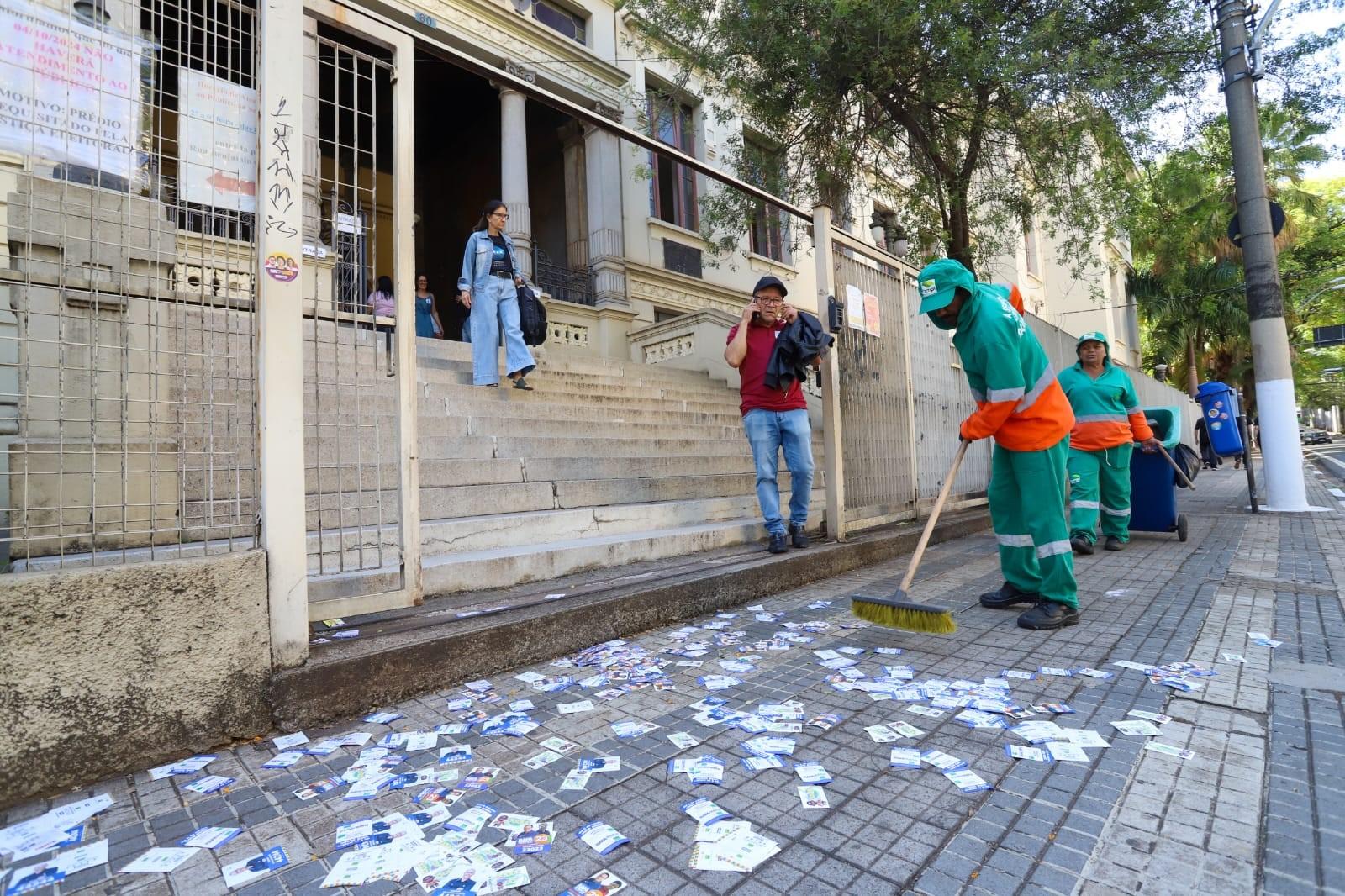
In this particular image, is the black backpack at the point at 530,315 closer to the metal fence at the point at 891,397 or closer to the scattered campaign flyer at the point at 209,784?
the metal fence at the point at 891,397

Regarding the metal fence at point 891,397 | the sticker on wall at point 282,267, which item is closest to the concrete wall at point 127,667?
the sticker on wall at point 282,267

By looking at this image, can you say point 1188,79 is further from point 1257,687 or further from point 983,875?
point 983,875

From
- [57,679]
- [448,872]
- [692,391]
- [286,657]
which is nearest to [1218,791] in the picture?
[448,872]

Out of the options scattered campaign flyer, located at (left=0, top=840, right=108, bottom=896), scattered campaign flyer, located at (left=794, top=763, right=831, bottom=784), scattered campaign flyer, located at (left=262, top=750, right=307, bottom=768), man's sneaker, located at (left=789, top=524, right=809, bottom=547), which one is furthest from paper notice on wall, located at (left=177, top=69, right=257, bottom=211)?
man's sneaker, located at (left=789, top=524, right=809, bottom=547)

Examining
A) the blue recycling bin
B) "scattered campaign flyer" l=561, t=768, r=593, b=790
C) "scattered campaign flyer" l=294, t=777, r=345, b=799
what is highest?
the blue recycling bin

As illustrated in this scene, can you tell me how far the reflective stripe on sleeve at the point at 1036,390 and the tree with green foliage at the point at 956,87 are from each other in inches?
195

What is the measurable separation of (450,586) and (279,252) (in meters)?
1.85

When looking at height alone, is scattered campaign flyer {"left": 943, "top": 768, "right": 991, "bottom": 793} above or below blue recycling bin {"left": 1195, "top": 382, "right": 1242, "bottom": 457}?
below

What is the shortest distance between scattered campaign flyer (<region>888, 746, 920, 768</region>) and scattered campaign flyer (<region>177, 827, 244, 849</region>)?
191cm

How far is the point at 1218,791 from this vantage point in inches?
75.0

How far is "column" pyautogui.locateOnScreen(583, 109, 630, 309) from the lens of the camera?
13086 mm

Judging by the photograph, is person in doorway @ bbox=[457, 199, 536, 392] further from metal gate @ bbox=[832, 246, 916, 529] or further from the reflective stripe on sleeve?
the reflective stripe on sleeve

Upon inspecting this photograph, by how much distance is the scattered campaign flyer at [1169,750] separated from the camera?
6.99ft

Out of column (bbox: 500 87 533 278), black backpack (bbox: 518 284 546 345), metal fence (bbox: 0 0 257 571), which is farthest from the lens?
column (bbox: 500 87 533 278)
